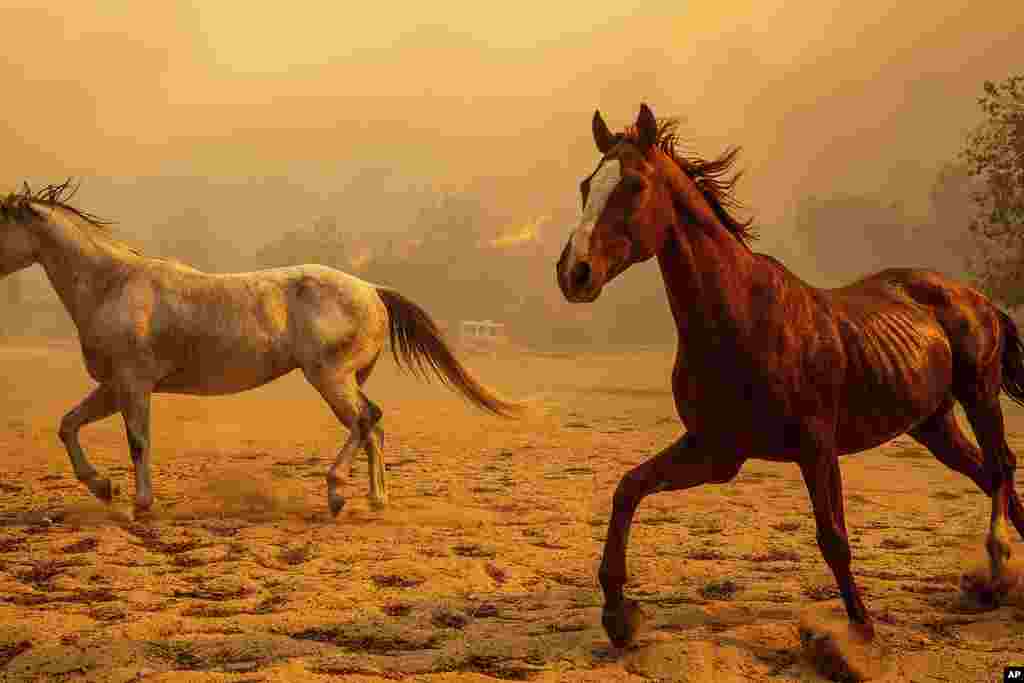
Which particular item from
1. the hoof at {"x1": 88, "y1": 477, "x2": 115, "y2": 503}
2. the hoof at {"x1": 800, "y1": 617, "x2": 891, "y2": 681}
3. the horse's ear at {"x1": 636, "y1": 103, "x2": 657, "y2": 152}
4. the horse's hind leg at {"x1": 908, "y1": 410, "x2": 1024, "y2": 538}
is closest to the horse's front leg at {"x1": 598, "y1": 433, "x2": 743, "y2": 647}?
the hoof at {"x1": 800, "y1": 617, "x2": 891, "y2": 681}

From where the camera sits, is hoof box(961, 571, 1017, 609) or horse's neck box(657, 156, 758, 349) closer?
horse's neck box(657, 156, 758, 349)

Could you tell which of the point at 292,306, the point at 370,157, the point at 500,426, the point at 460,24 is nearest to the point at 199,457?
the point at 292,306

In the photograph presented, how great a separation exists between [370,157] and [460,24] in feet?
60.8

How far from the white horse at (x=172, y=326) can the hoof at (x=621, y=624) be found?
8.46 ft

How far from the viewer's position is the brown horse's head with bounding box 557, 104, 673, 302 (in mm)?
2326

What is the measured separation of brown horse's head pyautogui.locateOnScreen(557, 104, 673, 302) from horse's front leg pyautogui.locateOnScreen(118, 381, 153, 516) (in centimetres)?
337

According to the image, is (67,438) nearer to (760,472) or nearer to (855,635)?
(855,635)

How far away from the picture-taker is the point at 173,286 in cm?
502

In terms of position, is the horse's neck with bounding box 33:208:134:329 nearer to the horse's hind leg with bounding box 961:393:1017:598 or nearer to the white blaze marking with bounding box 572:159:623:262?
the white blaze marking with bounding box 572:159:623:262

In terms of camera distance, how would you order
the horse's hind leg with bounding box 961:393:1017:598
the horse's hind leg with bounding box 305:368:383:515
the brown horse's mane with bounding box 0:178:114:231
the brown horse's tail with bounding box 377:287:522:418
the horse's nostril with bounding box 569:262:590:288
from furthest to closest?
the brown horse's tail with bounding box 377:287:522:418, the horse's hind leg with bounding box 305:368:383:515, the brown horse's mane with bounding box 0:178:114:231, the horse's hind leg with bounding box 961:393:1017:598, the horse's nostril with bounding box 569:262:590:288

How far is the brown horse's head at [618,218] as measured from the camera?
2326mm

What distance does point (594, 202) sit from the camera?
7.98ft

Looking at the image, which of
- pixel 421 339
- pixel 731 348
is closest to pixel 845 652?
pixel 731 348

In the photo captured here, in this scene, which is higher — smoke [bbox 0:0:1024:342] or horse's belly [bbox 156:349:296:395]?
smoke [bbox 0:0:1024:342]
